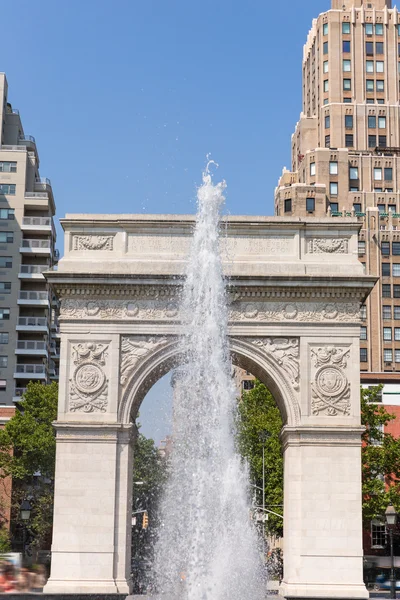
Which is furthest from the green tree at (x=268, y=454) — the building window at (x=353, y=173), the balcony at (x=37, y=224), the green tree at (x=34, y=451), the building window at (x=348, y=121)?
the building window at (x=348, y=121)

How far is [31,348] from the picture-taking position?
70188mm

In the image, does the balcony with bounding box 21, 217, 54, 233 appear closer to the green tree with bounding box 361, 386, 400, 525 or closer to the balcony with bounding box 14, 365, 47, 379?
the balcony with bounding box 14, 365, 47, 379

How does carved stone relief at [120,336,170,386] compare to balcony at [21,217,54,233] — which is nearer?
carved stone relief at [120,336,170,386]

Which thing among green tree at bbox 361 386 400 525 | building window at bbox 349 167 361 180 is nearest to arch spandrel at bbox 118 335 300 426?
green tree at bbox 361 386 400 525

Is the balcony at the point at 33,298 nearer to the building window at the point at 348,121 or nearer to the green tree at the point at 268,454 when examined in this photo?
the green tree at the point at 268,454

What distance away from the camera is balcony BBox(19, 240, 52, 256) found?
7138cm

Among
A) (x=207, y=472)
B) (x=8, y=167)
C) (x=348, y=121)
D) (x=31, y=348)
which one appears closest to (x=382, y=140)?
(x=348, y=121)

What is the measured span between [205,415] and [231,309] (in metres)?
4.07

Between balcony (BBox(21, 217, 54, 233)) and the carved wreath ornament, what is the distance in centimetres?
3955

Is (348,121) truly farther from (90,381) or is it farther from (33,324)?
(90,381)

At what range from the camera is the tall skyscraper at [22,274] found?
69.8 m

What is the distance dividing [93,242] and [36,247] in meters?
38.1

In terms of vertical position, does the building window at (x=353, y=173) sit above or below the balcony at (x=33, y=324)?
above

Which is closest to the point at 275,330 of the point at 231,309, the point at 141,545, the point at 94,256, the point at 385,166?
the point at 231,309
